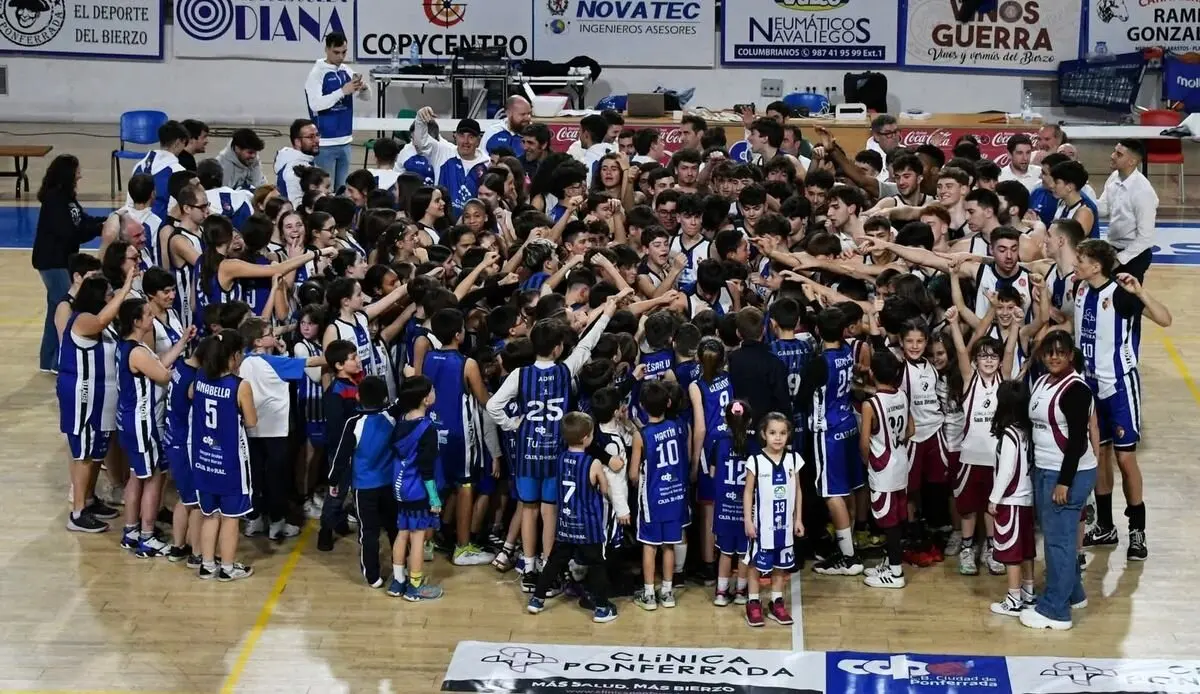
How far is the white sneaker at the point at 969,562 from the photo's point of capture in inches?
369

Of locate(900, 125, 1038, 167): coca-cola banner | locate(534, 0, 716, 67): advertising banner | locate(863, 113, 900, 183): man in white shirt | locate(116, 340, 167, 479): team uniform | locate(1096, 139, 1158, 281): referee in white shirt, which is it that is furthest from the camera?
locate(534, 0, 716, 67): advertising banner

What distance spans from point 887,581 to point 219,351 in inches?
164

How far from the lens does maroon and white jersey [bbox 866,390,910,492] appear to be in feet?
29.6

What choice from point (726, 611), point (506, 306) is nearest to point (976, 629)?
point (726, 611)

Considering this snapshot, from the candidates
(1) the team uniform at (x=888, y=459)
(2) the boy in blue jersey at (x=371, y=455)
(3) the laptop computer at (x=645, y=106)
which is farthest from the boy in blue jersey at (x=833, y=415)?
(3) the laptop computer at (x=645, y=106)

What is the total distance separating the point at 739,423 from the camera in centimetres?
846

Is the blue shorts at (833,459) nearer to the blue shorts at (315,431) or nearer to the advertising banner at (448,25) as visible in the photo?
the blue shorts at (315,431)

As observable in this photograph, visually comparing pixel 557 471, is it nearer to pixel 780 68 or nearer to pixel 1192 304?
pixel 1192 304

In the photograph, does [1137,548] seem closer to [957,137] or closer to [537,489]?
[537,489]

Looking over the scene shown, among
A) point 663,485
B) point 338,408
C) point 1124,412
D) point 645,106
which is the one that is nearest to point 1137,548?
point 1124,412

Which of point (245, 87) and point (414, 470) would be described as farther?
point (245, 87)

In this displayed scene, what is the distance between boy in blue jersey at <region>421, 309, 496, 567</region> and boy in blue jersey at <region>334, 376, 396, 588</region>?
1.37 feet

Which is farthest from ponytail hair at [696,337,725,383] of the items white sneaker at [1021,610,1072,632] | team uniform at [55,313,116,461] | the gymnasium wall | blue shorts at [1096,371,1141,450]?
the gymnasium wall

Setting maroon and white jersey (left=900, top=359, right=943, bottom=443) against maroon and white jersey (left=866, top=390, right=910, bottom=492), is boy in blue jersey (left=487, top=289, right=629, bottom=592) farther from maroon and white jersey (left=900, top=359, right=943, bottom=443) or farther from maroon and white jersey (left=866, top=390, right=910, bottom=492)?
maroon and white jersey (left=900, top=359, right=943, bottom=443)
